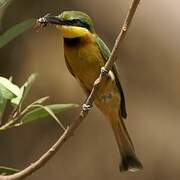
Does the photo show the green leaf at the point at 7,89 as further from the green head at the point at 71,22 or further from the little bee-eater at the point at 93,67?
the little bee-eater at the point at 93,67

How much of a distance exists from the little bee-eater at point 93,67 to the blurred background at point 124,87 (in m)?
1.09

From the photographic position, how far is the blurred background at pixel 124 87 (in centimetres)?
267

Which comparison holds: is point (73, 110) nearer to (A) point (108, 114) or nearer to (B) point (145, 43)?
(B) point (145, 43)

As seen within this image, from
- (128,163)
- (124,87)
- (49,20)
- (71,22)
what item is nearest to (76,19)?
(71,22)

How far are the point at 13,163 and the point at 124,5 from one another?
2.80 feet

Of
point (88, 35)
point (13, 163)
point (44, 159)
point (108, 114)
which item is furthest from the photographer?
point (13, 163)

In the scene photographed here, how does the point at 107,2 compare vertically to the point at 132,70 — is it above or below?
above

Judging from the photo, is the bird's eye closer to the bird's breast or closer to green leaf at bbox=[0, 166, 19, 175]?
the bird's breast

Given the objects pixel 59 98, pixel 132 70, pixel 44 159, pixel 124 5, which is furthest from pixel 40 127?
pixel 44 159

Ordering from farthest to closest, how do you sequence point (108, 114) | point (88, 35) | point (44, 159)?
point (108, 114)
point (88, 35)
point (44, 159)

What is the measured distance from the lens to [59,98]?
2.67m

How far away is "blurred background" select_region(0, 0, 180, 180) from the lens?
8.75 ft

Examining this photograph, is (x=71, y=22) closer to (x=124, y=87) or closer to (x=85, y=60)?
(x=85, y=60)

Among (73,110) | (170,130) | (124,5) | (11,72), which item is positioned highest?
(124,5)
